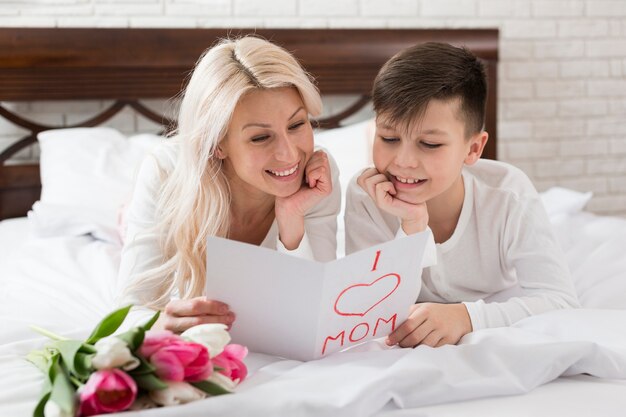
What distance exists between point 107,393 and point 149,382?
0.05 m

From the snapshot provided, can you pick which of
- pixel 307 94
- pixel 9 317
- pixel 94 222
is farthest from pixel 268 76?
pixel 94 222

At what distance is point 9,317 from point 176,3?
166 centimetres

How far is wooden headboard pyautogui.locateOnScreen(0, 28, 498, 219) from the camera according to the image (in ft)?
8.66

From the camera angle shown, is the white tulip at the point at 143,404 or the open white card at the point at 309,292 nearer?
the white tulip at the point at 143,404

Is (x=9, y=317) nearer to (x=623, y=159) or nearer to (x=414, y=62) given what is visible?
(x=414, y=62)

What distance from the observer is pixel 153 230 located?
1.51 m

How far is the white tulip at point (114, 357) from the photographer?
0.91m

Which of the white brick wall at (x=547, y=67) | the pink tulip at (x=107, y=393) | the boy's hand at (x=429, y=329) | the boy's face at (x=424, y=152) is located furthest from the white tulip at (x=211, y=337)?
the white brick wall at (x=547, y=67)

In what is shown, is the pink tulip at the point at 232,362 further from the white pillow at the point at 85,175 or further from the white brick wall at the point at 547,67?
the white brick wall at the point at 547,67

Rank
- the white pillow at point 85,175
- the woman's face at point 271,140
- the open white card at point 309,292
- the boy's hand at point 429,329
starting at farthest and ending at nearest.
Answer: the white pillow at point 85,175 → the woman's face at point 271,140 → the boy's hand at point 429,329 → the open white card at point 309,292

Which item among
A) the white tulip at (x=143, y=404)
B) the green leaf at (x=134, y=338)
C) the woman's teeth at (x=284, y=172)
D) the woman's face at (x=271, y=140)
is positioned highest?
the woman's face at (x=271, y=140)

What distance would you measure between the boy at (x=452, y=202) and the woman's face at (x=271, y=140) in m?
0.15

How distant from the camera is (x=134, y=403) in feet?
3.08

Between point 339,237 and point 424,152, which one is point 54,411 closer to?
point 424,152
